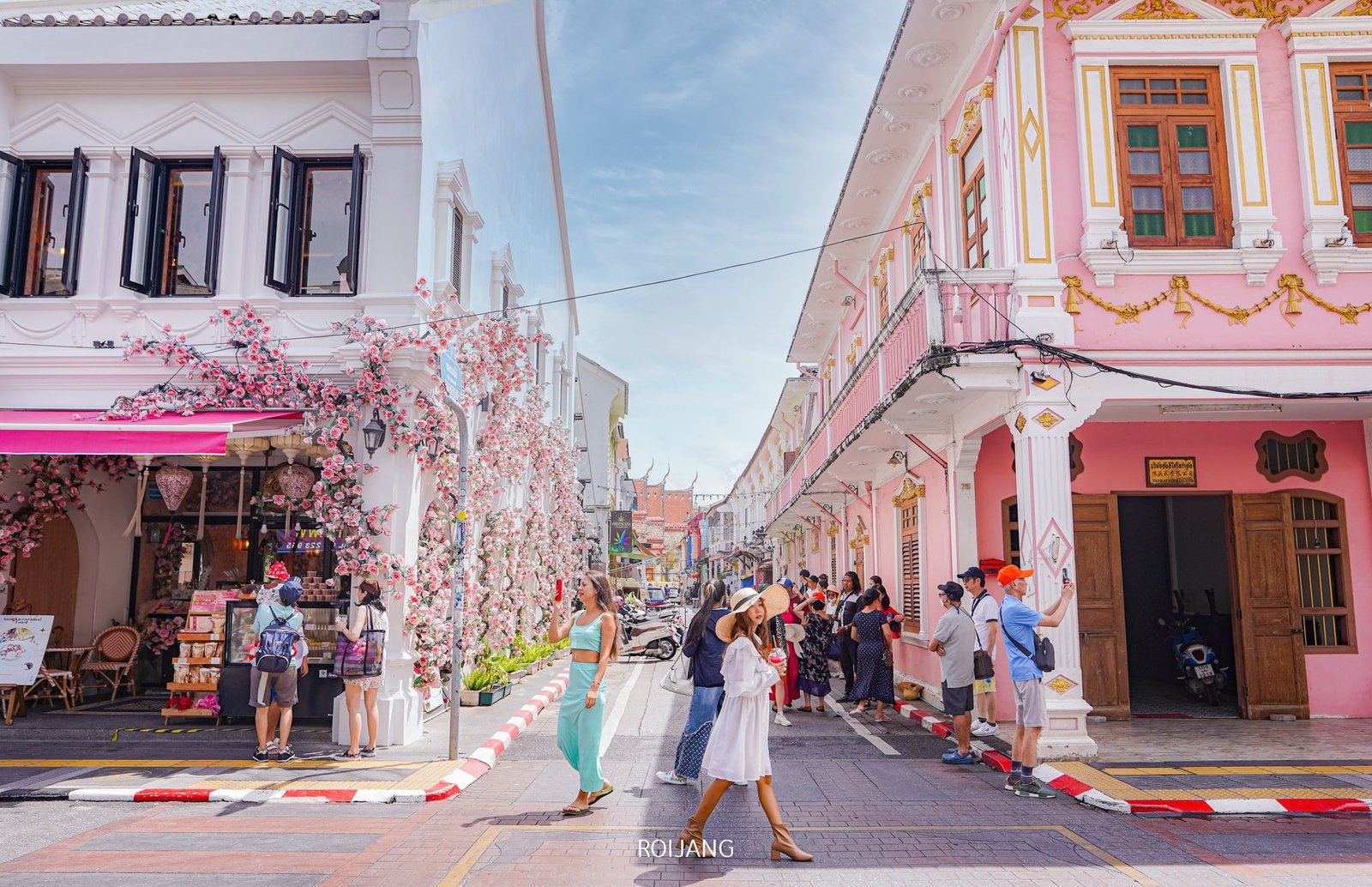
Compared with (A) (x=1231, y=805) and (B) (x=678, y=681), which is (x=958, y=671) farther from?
(B) (x=678, y=681)

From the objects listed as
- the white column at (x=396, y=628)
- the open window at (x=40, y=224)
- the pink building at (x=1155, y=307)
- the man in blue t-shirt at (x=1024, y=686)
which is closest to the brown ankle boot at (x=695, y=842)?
the man in blue t-shirt at (x=1024, y=686)

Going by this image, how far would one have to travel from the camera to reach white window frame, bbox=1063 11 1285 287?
9867 millimetres

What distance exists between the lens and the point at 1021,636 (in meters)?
8.17

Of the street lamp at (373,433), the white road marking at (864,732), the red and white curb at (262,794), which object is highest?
the street lamp at (373,433)

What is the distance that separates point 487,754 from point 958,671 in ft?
16.2

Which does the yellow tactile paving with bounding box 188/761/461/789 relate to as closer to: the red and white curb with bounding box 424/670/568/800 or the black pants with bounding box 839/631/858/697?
the red and white curb with bounding box 424/670/568/800

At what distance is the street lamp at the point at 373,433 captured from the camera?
10.2 meters

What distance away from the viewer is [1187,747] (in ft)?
31.9

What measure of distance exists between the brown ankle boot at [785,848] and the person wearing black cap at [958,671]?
3.91m

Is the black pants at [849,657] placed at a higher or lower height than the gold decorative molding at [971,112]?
lower

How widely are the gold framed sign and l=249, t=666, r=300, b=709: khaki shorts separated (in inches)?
417

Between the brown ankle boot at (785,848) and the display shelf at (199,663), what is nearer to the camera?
the brown ankle boot at (785,848)

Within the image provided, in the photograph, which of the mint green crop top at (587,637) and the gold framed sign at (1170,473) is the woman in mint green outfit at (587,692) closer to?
the mint green crop top at (587,637)

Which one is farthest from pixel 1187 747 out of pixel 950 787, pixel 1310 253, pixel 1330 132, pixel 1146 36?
pixel 1146 36
